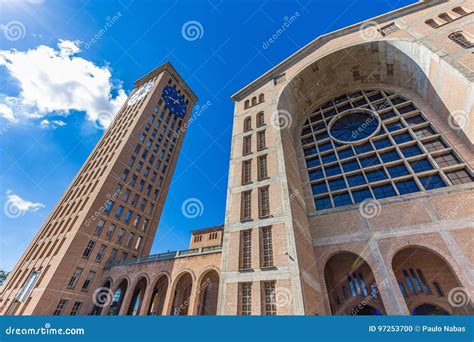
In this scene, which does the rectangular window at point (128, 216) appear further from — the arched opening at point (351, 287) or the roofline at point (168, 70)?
the roofline at point (168, 70)

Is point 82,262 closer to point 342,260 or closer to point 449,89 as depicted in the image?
point 342,260

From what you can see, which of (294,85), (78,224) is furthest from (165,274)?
(294,85)

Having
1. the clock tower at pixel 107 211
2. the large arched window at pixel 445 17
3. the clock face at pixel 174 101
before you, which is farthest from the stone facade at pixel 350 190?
the clock face at pixel 174 101

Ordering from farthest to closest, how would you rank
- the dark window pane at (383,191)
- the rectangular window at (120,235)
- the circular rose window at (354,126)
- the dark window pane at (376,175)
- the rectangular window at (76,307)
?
1. the rectangular window at (120,235)
2. the rectangular window at (76,307)
3. the circular rose window at (354,126)
4. the dark window pane at (376,175)
5. the dark window pane at (383,191)

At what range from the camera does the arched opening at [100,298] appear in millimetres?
25484

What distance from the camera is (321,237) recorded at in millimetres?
17859

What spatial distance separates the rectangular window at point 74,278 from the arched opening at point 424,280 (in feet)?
107

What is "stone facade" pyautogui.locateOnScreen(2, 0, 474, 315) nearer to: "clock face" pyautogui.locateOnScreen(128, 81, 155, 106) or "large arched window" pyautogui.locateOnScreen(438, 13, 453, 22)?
"large arched window" pyautogui.locateOnScreen(438, 13, 453, 22)

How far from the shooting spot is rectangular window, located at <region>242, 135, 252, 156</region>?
879 inches

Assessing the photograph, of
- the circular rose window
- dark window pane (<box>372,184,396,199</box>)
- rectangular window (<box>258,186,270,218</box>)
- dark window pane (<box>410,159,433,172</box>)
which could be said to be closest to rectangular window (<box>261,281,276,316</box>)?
rectangular window (<box>258,186,270,218</box>)

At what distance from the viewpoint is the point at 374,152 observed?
20.8m

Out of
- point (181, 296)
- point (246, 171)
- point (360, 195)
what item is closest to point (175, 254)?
point (181, 296)

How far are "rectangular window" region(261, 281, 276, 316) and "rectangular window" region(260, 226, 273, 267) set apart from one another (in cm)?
122

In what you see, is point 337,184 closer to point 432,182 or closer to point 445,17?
point 432,182
